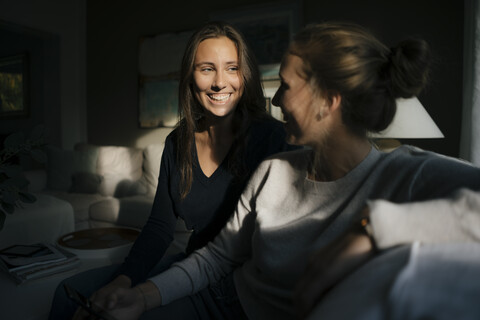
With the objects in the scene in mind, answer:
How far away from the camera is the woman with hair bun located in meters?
0.78

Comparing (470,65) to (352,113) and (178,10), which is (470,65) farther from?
(178,10)

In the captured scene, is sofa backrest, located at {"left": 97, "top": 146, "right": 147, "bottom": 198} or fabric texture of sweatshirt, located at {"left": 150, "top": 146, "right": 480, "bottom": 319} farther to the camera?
sofa backrest, located at {"left": 97, "top": 146, "right": 147, "bottom": 198}

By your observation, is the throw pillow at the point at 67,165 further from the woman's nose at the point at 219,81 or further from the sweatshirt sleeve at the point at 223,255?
the sweatshirt sleeve at the point at 223,255

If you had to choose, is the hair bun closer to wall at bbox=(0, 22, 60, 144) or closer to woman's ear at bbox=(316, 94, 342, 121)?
woman's ear at bbox=(316, 94, 342, 121)

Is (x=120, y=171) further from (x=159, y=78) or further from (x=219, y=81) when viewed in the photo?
(x=219, y=81)

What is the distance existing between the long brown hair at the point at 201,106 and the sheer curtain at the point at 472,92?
1.36 m

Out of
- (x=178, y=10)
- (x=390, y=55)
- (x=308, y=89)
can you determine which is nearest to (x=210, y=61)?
(x=308, y=89)

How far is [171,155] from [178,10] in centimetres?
317

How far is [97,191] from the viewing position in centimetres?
353

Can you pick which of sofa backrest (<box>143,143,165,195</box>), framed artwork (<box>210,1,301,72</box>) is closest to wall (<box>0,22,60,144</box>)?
sofa backrest (<box>143,143,165,195</box>)

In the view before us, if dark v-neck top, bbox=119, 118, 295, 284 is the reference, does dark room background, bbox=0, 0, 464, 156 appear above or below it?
above

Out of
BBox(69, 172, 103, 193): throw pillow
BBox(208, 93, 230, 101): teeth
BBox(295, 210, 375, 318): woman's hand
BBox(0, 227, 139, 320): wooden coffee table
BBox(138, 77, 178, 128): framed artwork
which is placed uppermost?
BBox(138, 77, 178, 128): framed artwork

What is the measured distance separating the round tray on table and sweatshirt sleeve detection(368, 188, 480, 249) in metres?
1.43

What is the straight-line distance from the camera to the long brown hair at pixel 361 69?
2.58ft
